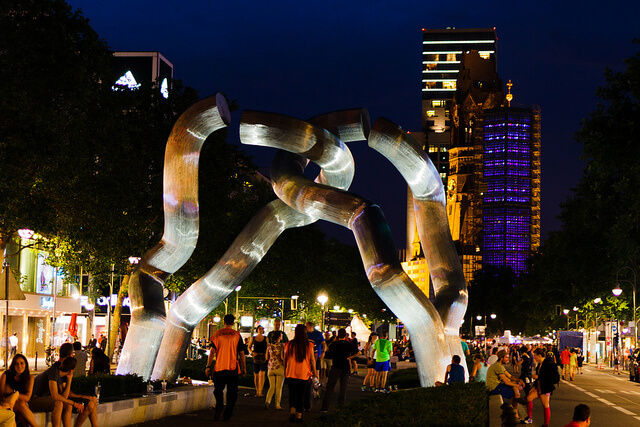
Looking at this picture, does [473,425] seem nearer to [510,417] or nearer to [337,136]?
[510,417]

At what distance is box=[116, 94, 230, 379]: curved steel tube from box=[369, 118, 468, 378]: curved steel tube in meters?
3.47

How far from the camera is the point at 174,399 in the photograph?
15.9 m

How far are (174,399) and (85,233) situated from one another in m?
17.5

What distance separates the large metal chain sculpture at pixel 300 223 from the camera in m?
17.7

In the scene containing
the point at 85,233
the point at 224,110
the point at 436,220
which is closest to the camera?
the point at 224,110

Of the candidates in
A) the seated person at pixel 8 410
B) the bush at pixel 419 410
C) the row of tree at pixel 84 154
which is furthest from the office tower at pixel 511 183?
the seated person at pixel 8 410

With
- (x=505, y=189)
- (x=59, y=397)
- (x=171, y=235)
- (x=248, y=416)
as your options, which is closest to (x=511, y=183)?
(x=505, y=189)

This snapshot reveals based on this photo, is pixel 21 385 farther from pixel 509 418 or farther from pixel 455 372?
pixel 455 372

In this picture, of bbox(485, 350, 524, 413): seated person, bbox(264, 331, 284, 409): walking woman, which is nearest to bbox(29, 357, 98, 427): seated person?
bbox(264, 331, 284, 409): walking woman

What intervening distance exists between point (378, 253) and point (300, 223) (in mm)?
3233

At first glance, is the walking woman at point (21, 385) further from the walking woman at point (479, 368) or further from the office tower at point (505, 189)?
the office tower at point (505, 189)

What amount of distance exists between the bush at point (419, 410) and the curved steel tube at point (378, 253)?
3.80 m

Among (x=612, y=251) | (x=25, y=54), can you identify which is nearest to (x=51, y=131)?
(x=25, y=54)

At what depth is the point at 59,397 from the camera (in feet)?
38.3
